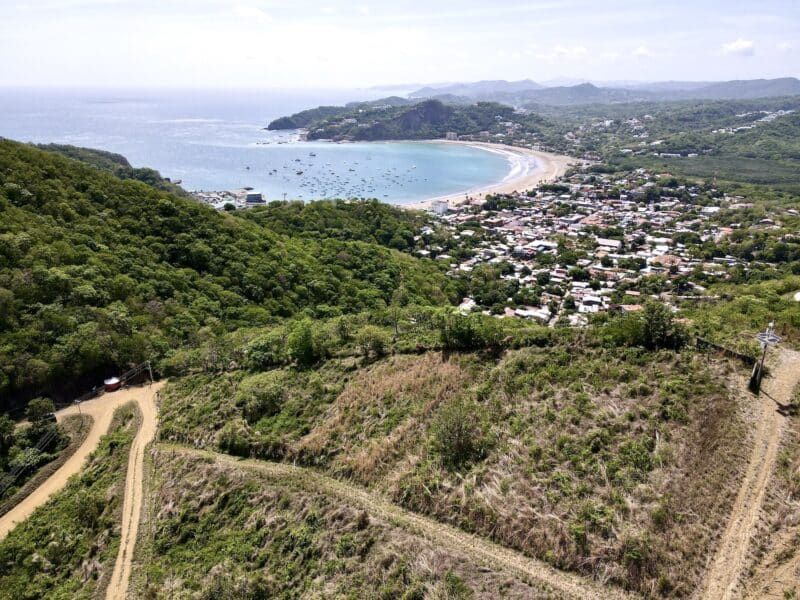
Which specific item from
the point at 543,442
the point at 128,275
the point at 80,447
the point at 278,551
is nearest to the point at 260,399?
the point at 278,551

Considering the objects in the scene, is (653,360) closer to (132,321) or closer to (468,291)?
(132,321)

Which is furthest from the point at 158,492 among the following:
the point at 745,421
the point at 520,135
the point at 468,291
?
the point at 520,135

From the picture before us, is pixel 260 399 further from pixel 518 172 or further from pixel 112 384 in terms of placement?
pixel 518 172

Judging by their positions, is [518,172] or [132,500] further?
[518,172]

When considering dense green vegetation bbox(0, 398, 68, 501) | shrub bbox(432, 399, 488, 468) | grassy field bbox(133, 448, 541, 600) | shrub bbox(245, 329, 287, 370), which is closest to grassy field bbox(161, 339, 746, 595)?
shrub bbox(432, 399, 488, 468)

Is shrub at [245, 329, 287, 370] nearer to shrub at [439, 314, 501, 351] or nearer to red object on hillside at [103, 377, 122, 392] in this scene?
red object on hillside at [103, 377, 122, 392]

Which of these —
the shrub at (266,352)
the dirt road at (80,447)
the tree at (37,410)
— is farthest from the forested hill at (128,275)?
the shrub at (266,352)
